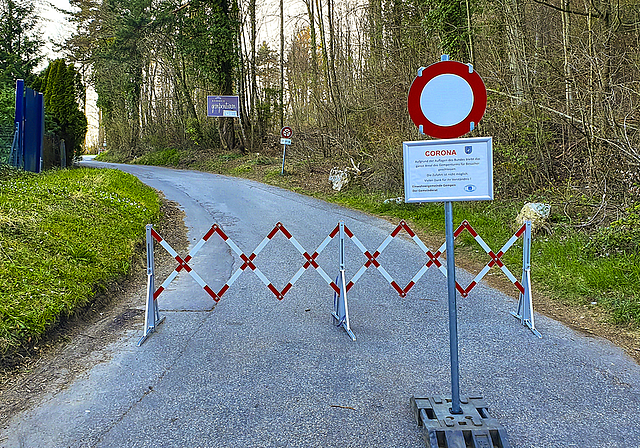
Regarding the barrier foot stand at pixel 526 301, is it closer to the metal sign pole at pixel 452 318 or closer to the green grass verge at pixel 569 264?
the green grass verge at pixel 569 264

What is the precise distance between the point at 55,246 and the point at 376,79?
13.0 meters

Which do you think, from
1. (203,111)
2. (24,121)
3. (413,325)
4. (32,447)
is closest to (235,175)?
(203,111)

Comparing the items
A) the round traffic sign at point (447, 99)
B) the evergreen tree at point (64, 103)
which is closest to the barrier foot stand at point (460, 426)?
the round traffic sign at point (447, 99)

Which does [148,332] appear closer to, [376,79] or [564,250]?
[564,250]

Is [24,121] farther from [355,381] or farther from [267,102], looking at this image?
[267,102]

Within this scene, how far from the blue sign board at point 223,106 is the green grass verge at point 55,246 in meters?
18.2

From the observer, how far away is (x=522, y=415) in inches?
159

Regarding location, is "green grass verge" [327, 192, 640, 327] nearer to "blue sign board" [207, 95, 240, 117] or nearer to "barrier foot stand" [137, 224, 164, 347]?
"barrier foot stand" [137, 224, 164, 347]

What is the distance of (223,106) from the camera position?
104 ft

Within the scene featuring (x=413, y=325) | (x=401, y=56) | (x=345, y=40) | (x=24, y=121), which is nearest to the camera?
(x=413, y=325)

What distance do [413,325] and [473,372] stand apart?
1360mm

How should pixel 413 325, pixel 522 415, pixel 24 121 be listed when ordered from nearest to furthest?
pixel 522 415
pixel 413 325
pixel 24 121

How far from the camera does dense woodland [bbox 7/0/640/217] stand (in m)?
9.94

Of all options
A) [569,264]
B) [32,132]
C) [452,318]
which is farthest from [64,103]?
[452,318]
